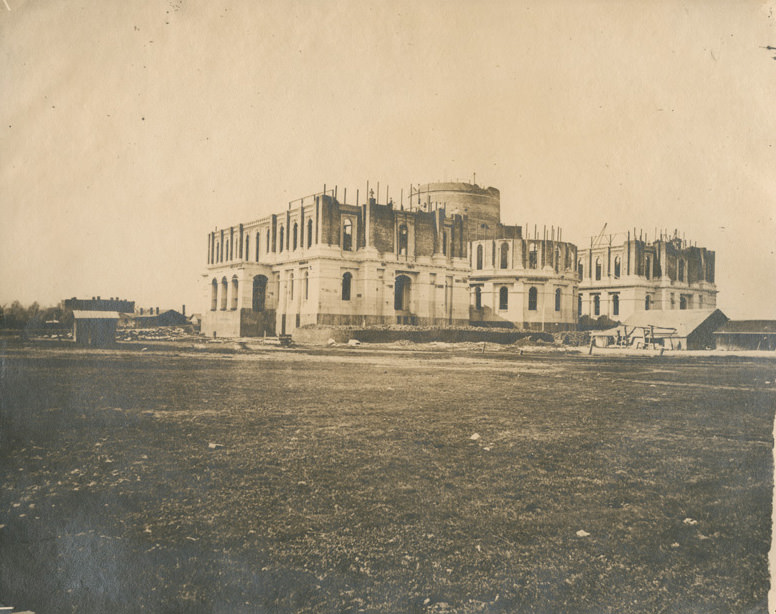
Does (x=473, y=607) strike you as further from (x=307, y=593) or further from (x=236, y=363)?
(x=236, y=363)

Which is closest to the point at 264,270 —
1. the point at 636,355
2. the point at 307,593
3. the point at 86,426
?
the point at 86,426

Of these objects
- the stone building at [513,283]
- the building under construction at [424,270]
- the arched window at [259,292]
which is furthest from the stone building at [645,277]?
the stone building at [513,283]

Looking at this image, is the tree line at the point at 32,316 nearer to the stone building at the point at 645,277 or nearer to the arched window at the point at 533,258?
the stone building at the point at 645,277

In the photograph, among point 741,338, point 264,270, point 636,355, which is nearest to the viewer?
point 741,338

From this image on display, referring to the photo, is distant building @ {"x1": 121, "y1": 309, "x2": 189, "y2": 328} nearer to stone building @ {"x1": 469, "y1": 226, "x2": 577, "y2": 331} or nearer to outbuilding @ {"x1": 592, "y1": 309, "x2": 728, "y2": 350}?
outbuilding @ {"x1": 592, "y1": 309, "x2": 728, "y2": 350}

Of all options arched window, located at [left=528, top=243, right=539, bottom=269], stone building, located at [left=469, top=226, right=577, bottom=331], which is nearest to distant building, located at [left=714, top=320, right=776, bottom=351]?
stone building, located at [left=469, top=226, right=577, bottom=331]

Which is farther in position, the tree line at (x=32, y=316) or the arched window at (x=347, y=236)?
the arched window at (x=347, y=236)

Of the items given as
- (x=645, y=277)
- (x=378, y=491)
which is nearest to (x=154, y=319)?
(x=378, y=491)
